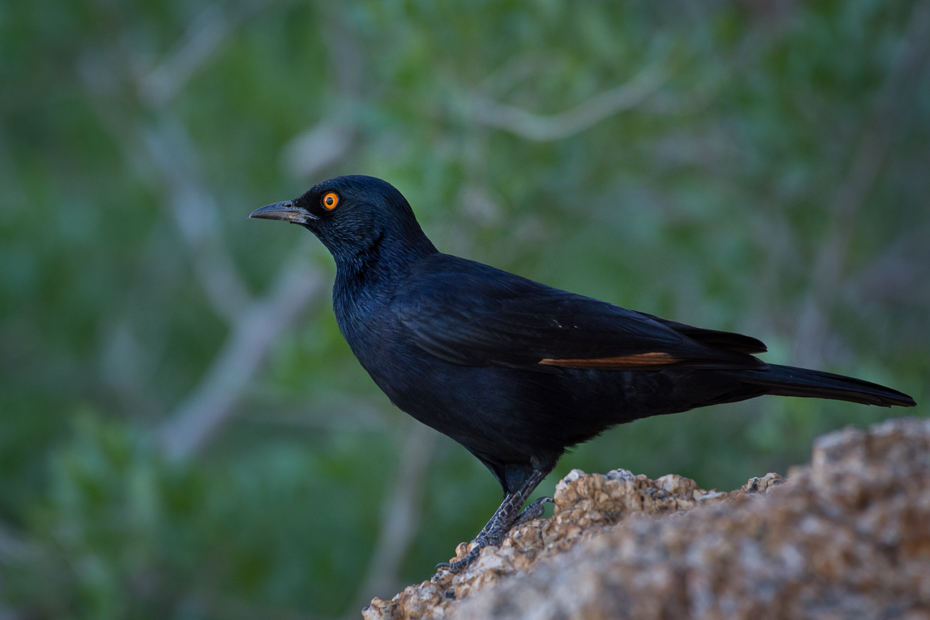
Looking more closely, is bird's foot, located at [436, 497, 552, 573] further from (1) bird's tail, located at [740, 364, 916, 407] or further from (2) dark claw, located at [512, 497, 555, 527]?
(1) bird's tail, located at [740, 364, 916, 407]

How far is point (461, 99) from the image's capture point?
259 inches

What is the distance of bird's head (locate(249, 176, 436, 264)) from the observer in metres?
4.22

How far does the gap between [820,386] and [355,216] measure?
1.96 m

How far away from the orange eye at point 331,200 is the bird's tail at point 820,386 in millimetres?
1822

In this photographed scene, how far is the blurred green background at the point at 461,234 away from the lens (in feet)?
22.1

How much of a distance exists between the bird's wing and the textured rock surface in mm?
1345

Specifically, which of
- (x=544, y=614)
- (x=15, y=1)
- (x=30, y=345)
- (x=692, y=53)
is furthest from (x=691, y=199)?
(x=30, y=345)

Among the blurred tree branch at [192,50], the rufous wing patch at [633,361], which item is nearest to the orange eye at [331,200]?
the rufous wing patch at [633,361]

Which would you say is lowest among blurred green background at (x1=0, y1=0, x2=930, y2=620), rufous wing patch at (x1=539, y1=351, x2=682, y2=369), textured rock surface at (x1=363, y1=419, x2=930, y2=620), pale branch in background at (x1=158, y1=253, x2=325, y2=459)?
textured rock surface at (x1=363, y1=419, x2=930, y2=620)

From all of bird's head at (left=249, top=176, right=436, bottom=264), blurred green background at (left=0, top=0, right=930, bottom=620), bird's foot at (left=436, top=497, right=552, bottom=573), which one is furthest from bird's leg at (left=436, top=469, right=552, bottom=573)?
blurred green background at (left=0, top=0, right=930, bottom=620)

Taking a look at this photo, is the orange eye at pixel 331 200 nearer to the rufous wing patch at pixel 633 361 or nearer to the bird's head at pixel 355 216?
the bird's head at pixel 355 216

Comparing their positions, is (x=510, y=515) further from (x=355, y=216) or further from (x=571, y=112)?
(x=571, y=112)

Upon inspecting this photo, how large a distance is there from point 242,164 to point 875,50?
33.4 ft

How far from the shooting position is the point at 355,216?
14.1 feet
